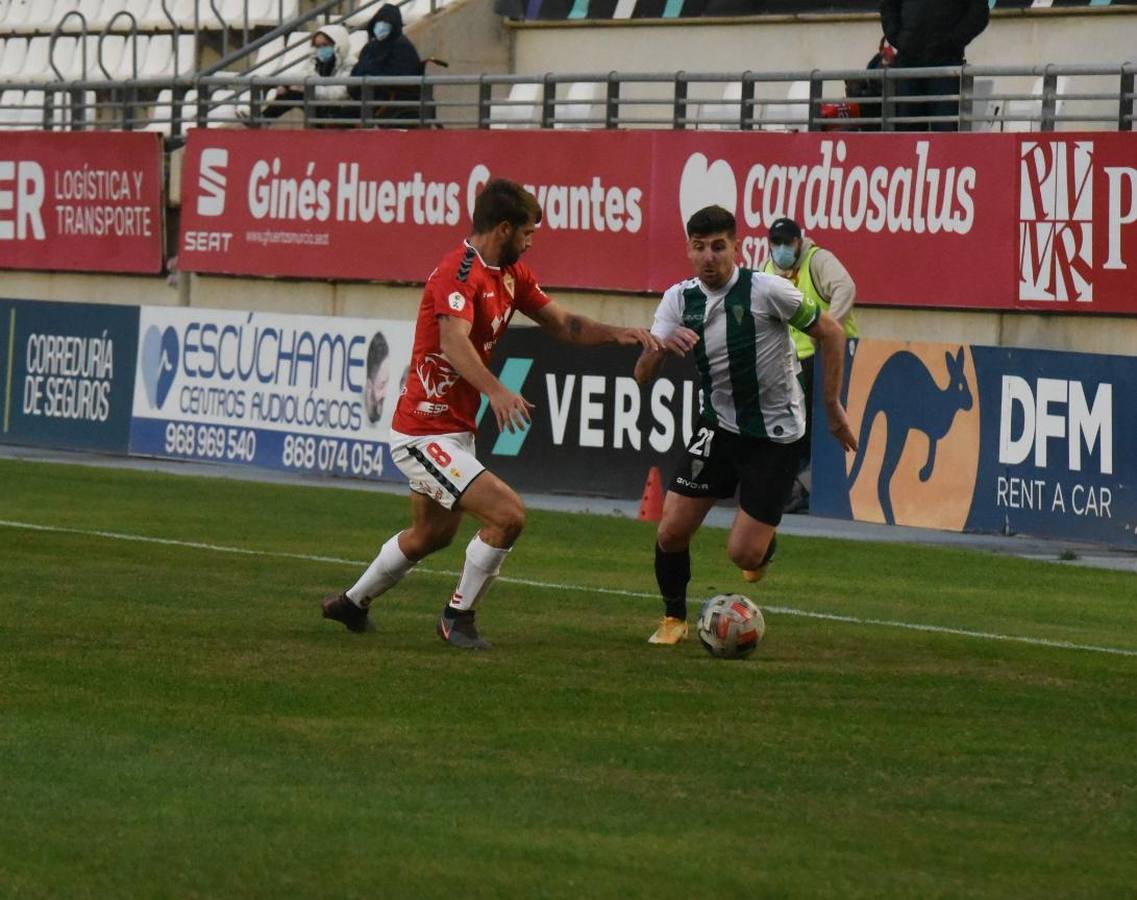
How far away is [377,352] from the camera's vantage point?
24.1 metres

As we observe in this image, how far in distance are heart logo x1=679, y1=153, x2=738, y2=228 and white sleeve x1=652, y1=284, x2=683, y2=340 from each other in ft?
34.4

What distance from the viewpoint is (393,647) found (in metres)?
11.2

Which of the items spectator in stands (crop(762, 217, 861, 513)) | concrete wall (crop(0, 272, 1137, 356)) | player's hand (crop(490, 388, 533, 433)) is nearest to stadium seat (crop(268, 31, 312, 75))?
concrete wall (crop(0, 272, 1137, 356))

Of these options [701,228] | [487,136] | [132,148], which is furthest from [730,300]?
[132,148]

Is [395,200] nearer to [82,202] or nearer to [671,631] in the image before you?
[82,202]

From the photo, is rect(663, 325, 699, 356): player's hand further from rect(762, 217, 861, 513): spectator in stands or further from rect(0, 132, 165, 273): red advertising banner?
rect(0, 132, 165, 273): red advertising banner

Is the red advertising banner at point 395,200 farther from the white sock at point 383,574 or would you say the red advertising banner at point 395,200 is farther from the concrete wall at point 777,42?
the white sock at point 383,574

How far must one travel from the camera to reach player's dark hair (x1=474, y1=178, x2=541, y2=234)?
420 inches

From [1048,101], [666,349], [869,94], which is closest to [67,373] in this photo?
[869,94]

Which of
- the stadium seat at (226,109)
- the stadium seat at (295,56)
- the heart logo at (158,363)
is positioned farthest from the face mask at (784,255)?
the stadium seat at (295,56)

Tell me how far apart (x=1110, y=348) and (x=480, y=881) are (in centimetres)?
1364

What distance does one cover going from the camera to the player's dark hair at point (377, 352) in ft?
78.8

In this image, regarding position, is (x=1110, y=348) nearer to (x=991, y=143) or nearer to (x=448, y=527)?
(x=991, y=143)

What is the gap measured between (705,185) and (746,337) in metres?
10.9
